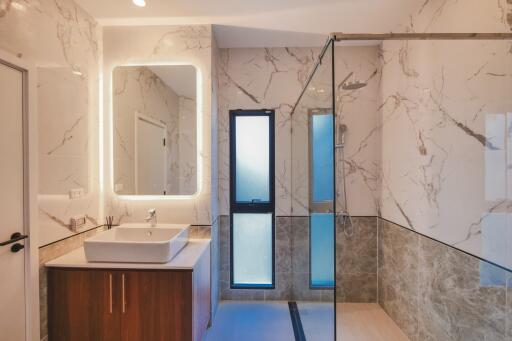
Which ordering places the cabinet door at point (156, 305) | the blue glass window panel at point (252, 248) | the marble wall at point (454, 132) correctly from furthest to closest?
the blue glass window panel at point (252, 248) < the cabinet door at point (156, 305) < the marble wall at point (454, 132)

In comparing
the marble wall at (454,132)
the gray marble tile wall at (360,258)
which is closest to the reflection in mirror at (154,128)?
the gray marble tile wall at (360,258)

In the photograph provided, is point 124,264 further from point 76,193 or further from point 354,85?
point 354,85

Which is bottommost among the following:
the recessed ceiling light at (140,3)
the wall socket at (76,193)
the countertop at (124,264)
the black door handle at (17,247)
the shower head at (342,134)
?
the countertop at (124,264)

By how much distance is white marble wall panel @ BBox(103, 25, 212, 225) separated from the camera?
87.7 inches

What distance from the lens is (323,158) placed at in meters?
1.65

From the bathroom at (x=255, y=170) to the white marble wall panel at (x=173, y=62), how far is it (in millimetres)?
17

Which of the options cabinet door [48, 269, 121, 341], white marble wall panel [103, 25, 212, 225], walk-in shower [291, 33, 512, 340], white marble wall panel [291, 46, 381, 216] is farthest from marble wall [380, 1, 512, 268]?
cabinet door [48, 269, 121, 341]

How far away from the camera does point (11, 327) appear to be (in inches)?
57.1

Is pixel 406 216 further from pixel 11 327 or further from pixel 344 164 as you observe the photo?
pixel 11 327

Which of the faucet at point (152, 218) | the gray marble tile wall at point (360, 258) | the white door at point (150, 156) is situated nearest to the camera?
the faucet at point (152, 218)

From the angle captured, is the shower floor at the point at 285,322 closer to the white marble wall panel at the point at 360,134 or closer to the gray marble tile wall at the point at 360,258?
the gray marble tile wall at the point at 360,258

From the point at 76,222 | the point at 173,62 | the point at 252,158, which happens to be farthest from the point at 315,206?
the point at 76,222

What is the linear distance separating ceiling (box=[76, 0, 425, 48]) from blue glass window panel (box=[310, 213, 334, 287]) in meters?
1.62

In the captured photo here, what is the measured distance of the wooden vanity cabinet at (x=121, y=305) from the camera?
63.7 inches
